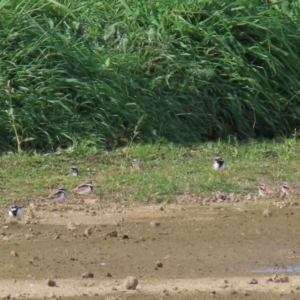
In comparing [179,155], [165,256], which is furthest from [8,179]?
[165,256]

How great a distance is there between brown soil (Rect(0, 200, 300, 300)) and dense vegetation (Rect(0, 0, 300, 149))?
2.17 metres

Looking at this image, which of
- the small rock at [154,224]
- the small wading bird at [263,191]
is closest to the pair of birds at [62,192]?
the small rock at [154,224]

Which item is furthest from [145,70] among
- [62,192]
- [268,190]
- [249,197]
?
[62,192]

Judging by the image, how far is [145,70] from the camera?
11141 mm

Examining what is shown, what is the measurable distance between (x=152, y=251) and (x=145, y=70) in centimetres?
417

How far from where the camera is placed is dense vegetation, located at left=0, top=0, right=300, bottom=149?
1045 cm

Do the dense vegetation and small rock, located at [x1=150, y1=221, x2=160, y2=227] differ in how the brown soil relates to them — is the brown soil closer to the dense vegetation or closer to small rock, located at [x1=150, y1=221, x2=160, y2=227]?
small rock, located at [x1=150, y1=221, x2=160, y2=227]

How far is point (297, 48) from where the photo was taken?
38.9 ft

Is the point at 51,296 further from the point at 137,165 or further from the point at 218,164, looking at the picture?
the point at 218,164

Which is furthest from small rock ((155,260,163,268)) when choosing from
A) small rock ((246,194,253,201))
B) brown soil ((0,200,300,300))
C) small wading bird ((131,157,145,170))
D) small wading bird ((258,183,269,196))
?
small wading bird ((131,157,145,170))

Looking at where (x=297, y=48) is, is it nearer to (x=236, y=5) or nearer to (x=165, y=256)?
(x=236, y=5)

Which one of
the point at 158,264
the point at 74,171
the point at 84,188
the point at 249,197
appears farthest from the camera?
the point at 74,171

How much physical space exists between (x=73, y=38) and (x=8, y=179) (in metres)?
2.38

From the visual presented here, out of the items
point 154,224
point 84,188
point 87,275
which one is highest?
point 87,275
